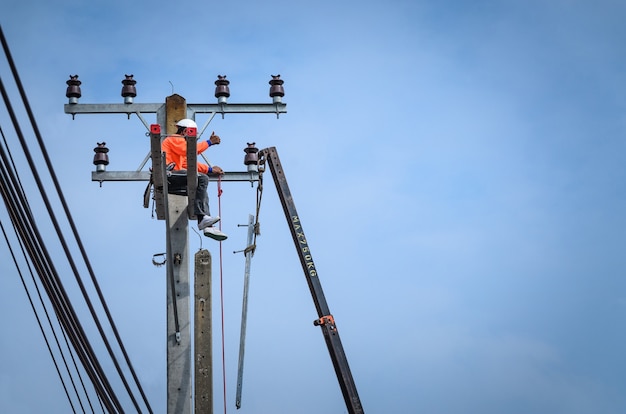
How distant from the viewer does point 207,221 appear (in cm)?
1225

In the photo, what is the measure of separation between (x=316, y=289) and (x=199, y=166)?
2132 millimetres

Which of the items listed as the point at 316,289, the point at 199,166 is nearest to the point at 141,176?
the point at 199,166

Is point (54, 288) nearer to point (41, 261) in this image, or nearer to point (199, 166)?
point (41, 261)

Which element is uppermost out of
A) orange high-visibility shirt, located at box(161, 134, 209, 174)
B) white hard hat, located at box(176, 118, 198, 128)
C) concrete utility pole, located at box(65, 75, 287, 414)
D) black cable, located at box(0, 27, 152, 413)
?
white hard hat, located at box(176, 118, 198, 128)

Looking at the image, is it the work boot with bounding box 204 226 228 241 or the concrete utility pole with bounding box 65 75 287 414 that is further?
the work boot with bounding box 204 226 228 241

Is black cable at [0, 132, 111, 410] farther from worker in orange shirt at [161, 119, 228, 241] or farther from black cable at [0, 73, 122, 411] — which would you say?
worker in orange shirt at [161, 119, 228, 241]

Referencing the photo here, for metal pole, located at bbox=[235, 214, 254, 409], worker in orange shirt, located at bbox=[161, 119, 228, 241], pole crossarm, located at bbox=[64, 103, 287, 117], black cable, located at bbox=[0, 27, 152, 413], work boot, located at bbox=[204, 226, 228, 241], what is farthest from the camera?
metal pole, located at bbox=[235, 214, 254, 409]

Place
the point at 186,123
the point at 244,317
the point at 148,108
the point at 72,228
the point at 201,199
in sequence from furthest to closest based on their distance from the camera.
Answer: the point at 244,317 → the point at 148,108 → the point at 186,123 → the point at 201,199 → the point at 72,228

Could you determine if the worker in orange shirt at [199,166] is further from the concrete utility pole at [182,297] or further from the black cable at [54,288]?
the black cable at [54,288]

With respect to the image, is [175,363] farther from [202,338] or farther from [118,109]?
[118,109]

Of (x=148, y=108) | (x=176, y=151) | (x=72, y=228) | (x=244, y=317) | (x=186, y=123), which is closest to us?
(x=72, y=228)

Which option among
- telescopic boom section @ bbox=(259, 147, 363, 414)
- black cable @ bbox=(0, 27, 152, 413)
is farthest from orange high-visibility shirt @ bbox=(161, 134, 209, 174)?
black cable @ bbox=(0, 27, 152, 413)

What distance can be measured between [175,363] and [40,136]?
5170 mm

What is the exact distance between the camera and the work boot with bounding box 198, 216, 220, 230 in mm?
12242
